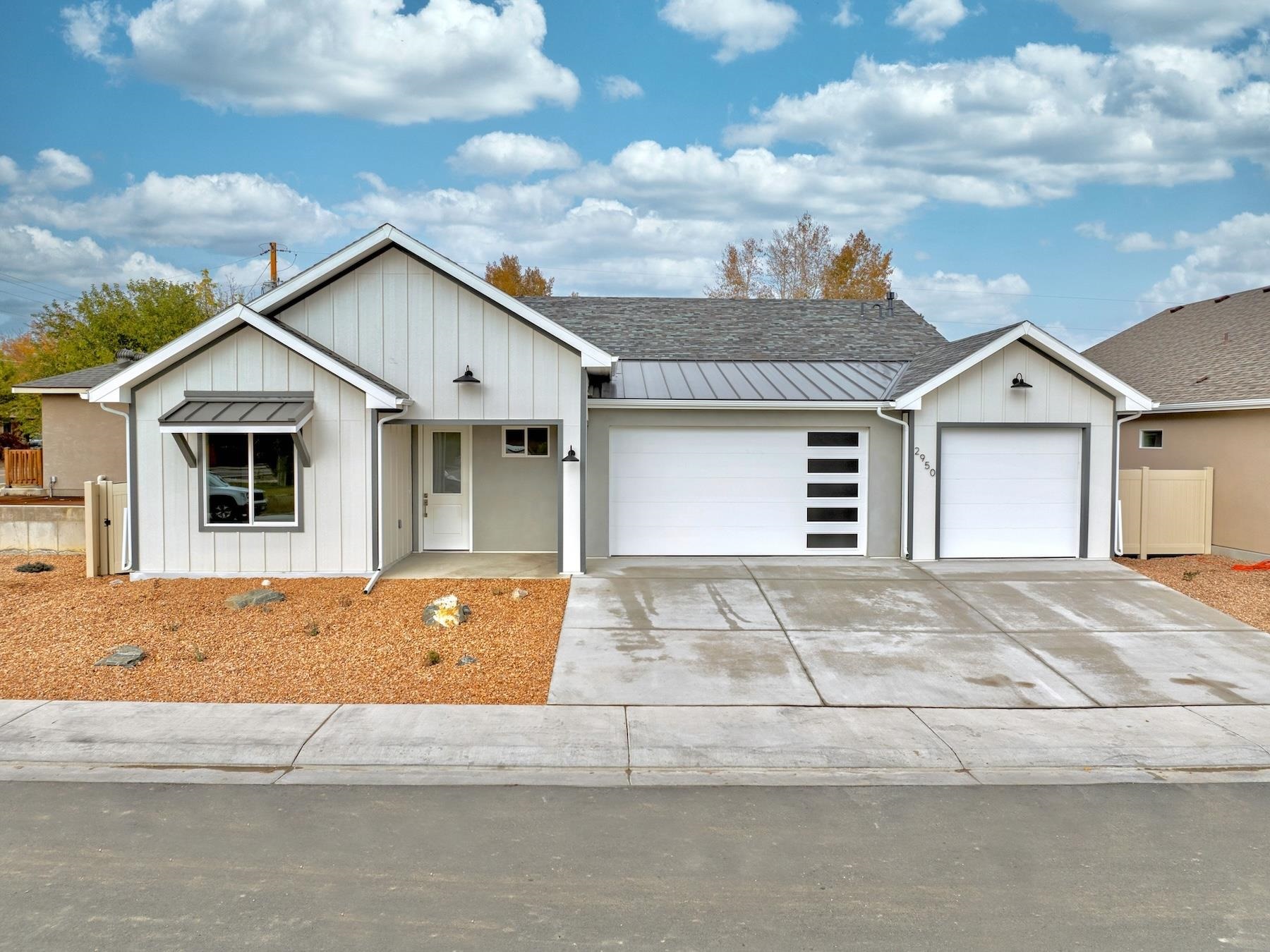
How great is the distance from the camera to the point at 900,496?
13.0 metres

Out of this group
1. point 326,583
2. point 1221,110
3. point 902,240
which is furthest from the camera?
point 902,240

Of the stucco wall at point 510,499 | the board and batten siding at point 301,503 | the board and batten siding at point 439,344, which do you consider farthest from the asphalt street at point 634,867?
the stucco wall at point 510,499

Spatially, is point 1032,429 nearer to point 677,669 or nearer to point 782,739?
point 677,669

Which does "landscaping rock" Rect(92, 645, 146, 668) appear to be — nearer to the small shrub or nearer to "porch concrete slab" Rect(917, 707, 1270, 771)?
the small shrub

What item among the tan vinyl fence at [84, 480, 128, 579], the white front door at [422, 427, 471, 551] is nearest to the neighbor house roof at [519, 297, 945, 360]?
the white front door at [422, 427, 471, 551]

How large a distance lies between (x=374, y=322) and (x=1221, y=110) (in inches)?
910

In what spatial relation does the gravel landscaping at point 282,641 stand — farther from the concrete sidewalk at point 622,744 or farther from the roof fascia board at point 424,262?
the roof fascia board at point 424,262

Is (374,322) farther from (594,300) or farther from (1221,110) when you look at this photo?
(1221,110)

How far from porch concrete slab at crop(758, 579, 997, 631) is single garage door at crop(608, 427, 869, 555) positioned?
1.78m

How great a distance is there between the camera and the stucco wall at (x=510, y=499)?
43.5ft

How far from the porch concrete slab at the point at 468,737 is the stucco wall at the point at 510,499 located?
6.53 metres

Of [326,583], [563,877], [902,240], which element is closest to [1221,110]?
[902,240]

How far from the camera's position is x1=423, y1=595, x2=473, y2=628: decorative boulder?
902 cm

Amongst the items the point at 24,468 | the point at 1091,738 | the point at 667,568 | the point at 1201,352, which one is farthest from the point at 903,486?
the point at 24,468
